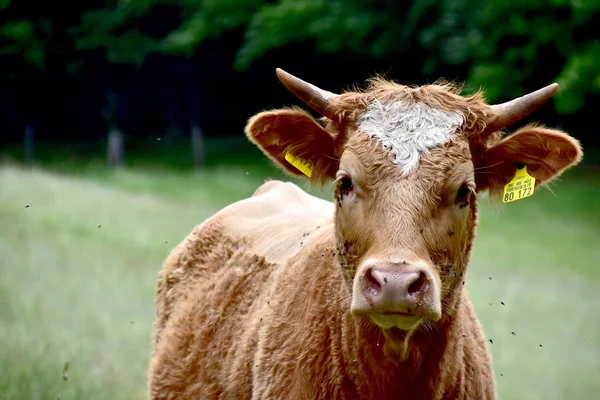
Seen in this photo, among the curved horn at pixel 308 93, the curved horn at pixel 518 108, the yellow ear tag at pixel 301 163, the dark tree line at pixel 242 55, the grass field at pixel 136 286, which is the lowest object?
the grass field at pixel 136 286

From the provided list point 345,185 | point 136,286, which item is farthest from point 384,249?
point 136,286

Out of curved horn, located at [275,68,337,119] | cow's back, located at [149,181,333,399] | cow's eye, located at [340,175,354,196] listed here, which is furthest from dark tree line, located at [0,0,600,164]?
cow's eye, located at [340,175,354,196]

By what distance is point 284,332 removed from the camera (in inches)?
165

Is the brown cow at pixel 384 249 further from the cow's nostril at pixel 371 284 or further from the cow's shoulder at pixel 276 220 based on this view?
the cow's shoulder at pixel 276 220

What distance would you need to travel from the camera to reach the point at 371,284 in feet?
10.8

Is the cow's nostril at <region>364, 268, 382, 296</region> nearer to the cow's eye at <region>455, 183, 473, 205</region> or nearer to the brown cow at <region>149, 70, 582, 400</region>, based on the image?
the brown cow at <region>149, 70, 582, 400</region>

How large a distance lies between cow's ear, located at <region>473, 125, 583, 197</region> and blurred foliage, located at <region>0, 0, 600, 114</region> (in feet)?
47.9

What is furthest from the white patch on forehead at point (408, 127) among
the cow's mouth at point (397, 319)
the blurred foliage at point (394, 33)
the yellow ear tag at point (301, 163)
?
the blurred foliage at point (394, 33)

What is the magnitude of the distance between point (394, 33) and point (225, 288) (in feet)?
63.1

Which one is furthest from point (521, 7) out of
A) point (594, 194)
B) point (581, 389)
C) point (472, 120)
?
point (472, 120)

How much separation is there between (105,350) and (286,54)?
20072mm

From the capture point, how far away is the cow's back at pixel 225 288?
4754 mm

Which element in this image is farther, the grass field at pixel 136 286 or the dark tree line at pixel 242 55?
the dark tree line at pixel 242 55

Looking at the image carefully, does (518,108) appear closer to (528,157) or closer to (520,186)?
(528,157)
